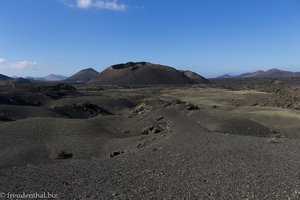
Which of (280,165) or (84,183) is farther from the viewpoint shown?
(280,165)

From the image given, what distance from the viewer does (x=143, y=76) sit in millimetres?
149625

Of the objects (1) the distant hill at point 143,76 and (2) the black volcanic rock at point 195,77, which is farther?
(2) the black volcanic rock at point 195,77

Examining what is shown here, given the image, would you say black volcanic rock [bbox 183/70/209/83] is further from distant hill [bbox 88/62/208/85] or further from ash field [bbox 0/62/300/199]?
ash field [bbox 0/62/300/199]

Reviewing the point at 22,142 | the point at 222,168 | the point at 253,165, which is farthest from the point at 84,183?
the point at 22,142

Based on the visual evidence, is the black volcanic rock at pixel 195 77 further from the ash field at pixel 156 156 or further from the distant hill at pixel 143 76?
the ash field at pixel 156 156

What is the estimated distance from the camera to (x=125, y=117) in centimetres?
3222

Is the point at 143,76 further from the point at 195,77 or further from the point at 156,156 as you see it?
the point at 156,156

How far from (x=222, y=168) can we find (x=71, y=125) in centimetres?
1546

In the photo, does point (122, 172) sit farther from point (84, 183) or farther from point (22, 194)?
point (22, 194)

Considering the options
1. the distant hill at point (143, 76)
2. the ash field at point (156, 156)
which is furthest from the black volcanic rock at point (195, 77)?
the ash field at point (156, 156)

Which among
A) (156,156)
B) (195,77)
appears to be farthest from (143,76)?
(156,156)

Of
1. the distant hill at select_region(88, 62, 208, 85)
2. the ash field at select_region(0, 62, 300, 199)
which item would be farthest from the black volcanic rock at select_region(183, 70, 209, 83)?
the ash field at select_region(0, 62, 300, 199)

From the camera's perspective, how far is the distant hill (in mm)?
145750

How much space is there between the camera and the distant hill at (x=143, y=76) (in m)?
146
